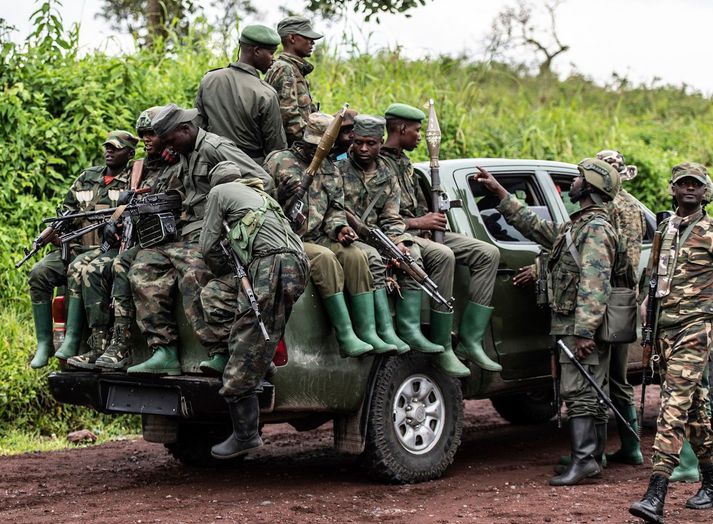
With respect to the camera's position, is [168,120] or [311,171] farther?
[311,171]

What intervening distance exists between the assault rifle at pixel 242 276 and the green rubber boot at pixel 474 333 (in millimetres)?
1637

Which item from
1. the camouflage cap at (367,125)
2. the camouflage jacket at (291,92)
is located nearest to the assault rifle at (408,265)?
the camouflage cap at (367,125)

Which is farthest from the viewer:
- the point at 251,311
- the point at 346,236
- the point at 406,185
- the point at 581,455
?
the point at 406,185

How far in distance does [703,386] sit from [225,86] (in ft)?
11.0

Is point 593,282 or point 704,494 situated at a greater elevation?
point 593,282

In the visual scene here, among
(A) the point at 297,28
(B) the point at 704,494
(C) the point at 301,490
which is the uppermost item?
(A) the point at 297,28

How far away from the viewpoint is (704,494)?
6230 mm

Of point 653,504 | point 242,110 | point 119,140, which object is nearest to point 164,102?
point 119,140

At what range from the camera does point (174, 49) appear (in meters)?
12.5

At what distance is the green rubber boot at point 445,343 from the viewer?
6.86 metres

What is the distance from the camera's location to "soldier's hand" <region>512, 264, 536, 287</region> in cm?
745

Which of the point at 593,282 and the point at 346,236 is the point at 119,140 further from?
the point at 593,282

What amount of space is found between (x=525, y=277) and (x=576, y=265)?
0.48 metres

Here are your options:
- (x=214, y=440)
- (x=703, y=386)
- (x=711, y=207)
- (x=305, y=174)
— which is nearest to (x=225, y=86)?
(x=305, y=174)
